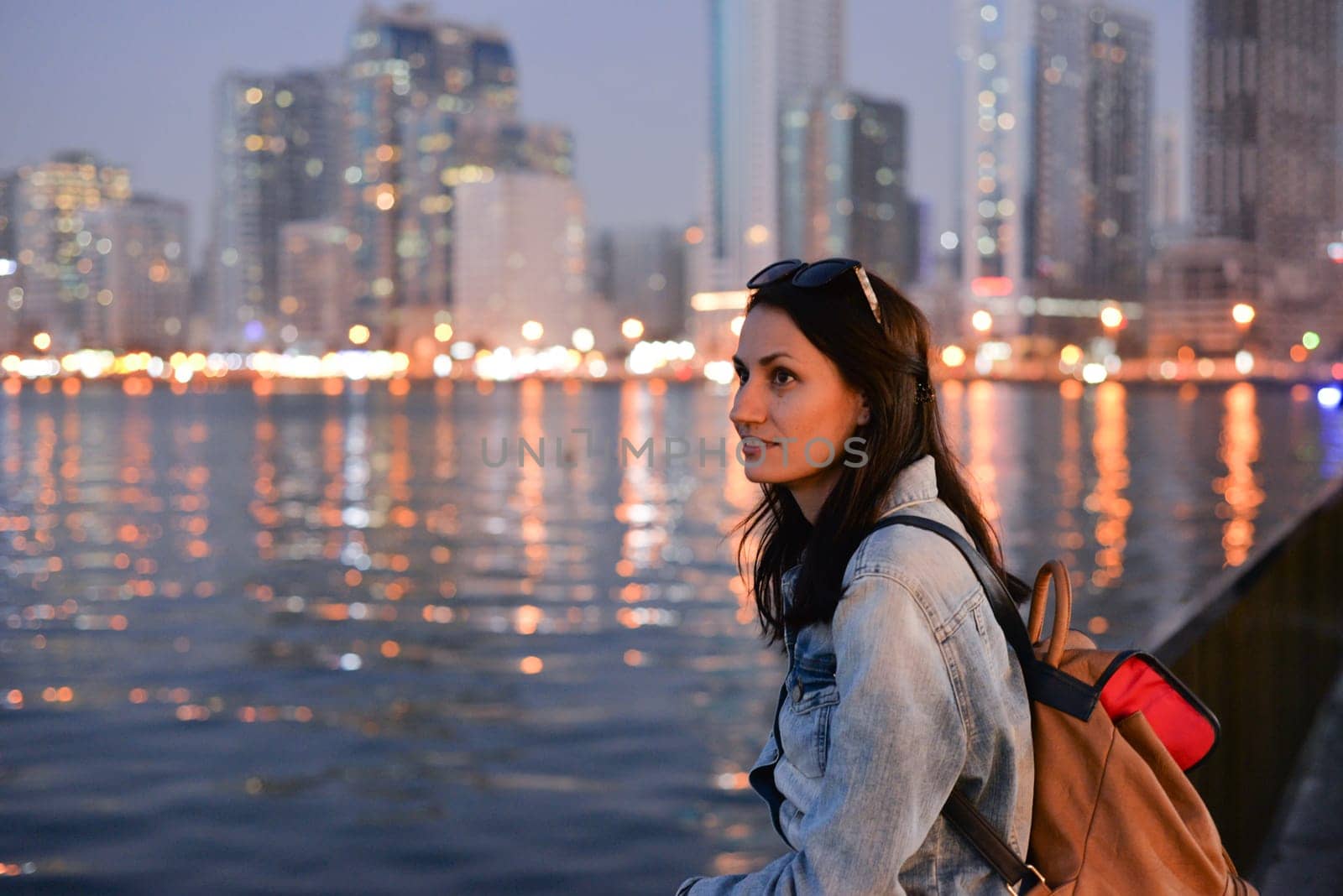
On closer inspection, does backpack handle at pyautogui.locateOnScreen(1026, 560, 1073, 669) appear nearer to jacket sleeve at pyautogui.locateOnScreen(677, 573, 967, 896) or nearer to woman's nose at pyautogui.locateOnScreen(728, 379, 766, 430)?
jacket sleeve at pyautogui.locateOnScreen(677, 573, 967, 896)

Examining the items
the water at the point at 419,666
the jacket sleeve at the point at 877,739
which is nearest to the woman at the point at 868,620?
the jacket sleeve at the point at 877,739

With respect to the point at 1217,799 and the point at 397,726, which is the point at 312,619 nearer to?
the point at 397,726

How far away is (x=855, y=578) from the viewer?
2.02 m

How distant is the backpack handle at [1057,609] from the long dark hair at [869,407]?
4.0 inches

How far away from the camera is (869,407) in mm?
2361

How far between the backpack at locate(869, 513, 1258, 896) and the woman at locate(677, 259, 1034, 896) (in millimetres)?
30

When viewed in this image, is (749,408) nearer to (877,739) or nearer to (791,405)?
(791,405)

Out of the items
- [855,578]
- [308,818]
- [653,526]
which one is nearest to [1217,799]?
[855,578]

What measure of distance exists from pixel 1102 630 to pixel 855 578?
52.5 ft

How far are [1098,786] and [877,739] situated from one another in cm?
37

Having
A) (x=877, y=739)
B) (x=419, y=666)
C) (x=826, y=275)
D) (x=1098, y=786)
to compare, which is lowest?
(x=419, y=666)

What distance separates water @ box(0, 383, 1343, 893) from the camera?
887cm

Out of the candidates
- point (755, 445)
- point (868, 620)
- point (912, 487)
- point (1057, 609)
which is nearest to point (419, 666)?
point (755, 445)

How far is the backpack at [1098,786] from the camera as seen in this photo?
2.08 metres
